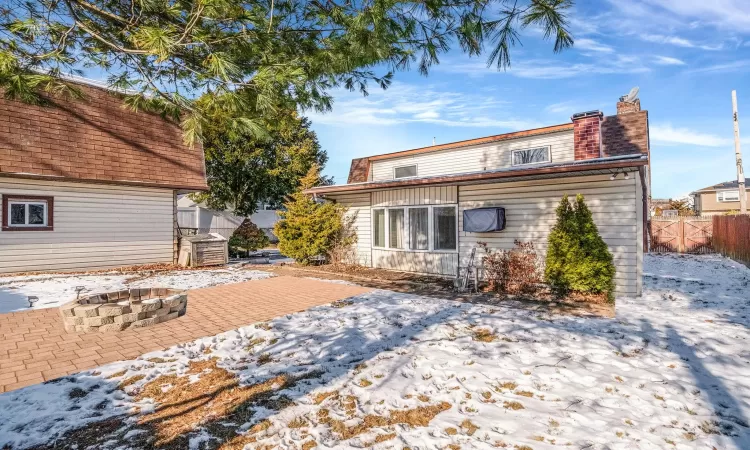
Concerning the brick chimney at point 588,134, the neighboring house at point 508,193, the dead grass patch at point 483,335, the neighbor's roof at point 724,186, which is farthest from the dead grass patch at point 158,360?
the neighbor's roof at point 724,186

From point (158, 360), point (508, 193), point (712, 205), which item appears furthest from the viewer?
point (712, 205)

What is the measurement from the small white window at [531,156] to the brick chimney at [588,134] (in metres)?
2.23

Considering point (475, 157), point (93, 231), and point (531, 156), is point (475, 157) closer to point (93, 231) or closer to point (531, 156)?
point (531, 156)

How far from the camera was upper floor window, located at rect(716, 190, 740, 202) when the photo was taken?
33987 millimetres

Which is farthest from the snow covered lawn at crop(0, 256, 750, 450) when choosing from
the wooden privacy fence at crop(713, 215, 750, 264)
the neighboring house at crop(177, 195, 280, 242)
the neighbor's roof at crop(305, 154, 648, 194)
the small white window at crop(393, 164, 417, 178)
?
the neighboring house at crop(177, 195, 280, 242)

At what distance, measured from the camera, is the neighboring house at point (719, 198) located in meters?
34.2

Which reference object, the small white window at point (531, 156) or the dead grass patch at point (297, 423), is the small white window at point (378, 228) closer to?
the small white window at point (531, 156)

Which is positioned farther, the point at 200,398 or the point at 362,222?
the point at 362,222

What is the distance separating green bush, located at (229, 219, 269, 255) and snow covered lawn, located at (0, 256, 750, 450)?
11516 millimetres

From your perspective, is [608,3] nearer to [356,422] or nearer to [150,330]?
[356,422]

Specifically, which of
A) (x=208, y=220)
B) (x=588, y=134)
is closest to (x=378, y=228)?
(x=588, y=134)

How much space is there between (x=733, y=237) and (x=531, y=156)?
812cm

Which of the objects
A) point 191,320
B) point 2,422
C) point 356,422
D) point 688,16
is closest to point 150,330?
point 191,320

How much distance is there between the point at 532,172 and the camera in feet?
25.8
